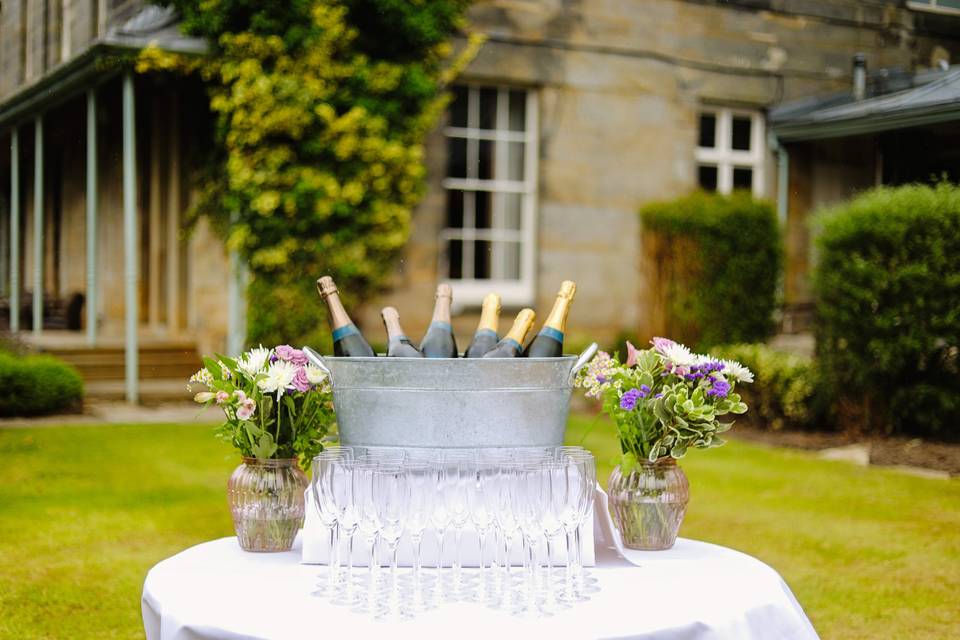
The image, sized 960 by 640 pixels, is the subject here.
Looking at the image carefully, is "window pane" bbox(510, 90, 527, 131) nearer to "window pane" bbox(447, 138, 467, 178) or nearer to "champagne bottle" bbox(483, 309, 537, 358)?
"window pane" bbox(447, 138, 467, 178)

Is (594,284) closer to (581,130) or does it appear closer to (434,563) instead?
(581,130)

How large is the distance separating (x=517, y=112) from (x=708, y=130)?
2381 millimetres

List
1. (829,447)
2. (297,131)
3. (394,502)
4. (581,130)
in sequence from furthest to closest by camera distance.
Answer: (581,130) → (297,131) → (829,447) → (394,502)

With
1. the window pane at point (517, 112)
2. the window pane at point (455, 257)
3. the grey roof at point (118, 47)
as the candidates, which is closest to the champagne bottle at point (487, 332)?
the grey roof at point (118, 47)

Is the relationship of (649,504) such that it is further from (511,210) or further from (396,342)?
(511,210)

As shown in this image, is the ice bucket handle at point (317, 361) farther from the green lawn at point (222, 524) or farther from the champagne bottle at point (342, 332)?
the green lawn at point (222, 524)

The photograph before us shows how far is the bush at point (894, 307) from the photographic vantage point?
7.74 meters

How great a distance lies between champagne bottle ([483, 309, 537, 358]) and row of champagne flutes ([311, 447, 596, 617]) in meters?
0.45

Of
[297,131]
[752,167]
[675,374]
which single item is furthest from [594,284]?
[675,374]

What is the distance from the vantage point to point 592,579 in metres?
2.01

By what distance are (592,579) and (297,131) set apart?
327 inches

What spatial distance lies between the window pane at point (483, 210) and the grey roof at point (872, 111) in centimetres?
346

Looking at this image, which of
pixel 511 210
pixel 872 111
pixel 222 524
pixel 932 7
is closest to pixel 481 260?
pixel 511 210

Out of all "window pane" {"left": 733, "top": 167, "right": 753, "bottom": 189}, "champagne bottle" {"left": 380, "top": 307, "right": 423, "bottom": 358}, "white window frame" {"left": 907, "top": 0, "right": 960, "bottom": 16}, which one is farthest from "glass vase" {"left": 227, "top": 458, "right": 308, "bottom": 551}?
"white window frame" {"left": 907, "top": 0, "right": 960, "bottom": 16}
